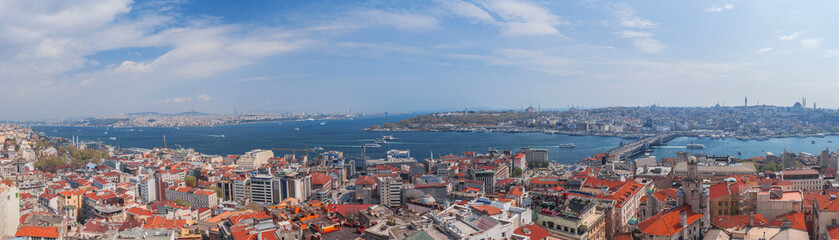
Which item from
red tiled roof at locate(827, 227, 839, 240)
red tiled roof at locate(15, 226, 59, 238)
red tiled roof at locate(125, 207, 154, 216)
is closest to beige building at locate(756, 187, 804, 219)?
red tiled roof at locate(827, 227, 839, 240)

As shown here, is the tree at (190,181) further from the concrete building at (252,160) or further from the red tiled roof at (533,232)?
the red tiled roof at (533,232)

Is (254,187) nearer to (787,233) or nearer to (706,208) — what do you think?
(706,208)

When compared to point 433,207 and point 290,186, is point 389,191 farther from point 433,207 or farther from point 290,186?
point 433,207

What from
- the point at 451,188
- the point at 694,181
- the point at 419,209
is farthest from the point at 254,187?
the point at 694,181

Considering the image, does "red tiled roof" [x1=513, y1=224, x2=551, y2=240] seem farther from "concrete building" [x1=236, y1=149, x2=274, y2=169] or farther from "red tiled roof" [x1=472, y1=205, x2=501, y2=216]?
"concrete building" [x1=236, y1=149, x2=274, y2=169]

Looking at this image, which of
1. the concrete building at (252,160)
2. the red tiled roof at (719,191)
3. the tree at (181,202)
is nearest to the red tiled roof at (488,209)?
the red tiled roof at (719,191)
